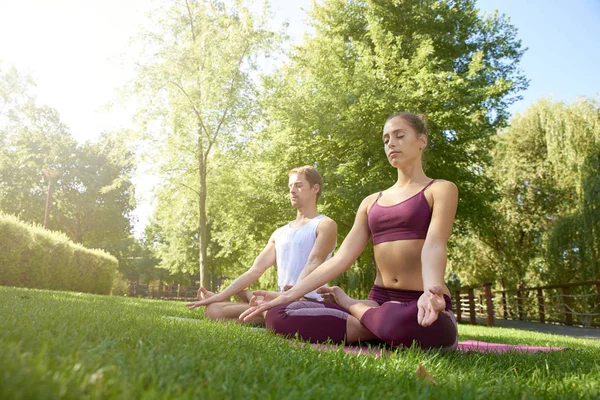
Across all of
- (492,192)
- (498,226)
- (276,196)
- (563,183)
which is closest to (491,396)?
(276,196)

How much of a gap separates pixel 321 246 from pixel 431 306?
7.26 ft

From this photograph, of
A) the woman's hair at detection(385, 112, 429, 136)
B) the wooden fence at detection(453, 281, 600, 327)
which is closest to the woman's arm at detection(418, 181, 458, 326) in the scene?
the woman's hair at detection(385, 112, 429, 136)

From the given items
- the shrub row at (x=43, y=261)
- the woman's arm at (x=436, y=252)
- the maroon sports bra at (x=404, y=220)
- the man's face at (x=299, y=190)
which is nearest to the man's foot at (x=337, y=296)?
the maroon sports bra at (x=404, y=220)

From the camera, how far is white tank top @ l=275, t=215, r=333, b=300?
475cm

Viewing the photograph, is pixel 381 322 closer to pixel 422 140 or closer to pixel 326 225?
pixel 422 140

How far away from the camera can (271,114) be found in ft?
50.1

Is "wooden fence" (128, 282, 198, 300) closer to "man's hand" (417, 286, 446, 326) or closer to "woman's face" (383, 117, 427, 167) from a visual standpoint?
"woman's face" (383, 117, 427, 167)

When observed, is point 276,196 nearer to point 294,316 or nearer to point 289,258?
point 289,258

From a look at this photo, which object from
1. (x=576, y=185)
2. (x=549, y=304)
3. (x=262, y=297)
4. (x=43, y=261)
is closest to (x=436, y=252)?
(x=262, y=297)

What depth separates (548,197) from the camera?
2047 cm

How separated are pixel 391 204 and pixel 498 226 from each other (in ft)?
63.1

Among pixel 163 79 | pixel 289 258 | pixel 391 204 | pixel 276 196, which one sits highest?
pixel 163 79

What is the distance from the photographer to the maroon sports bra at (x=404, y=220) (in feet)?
10.4

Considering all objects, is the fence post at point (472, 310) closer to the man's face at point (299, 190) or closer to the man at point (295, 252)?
the man at point (295, 252)
